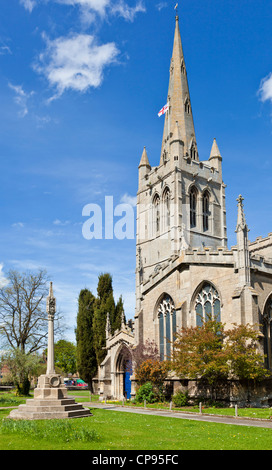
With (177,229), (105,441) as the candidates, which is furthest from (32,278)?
(105,441)

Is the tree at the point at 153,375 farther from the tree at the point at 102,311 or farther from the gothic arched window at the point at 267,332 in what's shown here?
the tree at the point at 102,311

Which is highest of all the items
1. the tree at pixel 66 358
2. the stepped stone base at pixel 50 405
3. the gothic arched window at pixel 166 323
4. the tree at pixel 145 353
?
the gothic arched window at pixel 166 323

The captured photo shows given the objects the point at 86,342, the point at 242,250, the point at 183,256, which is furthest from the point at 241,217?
the point at 86,342

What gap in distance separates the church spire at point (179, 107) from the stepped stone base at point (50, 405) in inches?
1934

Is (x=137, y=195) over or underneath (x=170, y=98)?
underneath

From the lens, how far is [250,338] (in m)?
26.1

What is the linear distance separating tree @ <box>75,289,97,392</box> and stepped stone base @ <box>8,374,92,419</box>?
30.5 m

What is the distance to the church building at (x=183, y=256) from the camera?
28.7 meters

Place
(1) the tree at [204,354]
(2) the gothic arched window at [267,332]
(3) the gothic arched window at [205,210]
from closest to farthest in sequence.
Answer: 1. (1) the tree at [204,354]
2. (2) the gothic arched window at [267,332]
3. (3) the gothic arched window at [205,210]

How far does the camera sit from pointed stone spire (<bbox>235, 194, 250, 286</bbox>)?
27672 mm

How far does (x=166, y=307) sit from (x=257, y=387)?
10.2 metres

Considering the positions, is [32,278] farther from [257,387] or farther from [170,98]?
[170,98]

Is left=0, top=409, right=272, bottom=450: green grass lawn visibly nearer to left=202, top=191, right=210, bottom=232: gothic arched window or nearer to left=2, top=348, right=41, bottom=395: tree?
left=2, top=348, right=41, bottom=395: tree

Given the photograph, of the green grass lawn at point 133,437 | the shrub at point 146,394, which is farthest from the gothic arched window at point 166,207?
the green grass lawn at point 133,437
